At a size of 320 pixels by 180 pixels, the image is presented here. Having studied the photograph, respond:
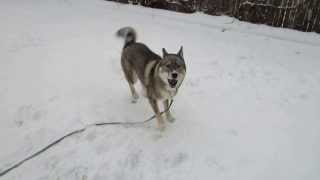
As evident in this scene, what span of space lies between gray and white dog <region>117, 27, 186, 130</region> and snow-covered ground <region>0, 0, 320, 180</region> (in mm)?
348

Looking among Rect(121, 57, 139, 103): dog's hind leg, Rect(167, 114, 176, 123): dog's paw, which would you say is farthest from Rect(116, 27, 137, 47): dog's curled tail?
Rect(167, 114, 176, 123): dog's paw

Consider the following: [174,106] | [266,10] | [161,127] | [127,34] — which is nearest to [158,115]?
[161,127]

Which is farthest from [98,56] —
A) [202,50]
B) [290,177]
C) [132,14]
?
[290,177]

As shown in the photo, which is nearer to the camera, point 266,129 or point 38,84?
point 266,129

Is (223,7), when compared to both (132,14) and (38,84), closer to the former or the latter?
(132,14)

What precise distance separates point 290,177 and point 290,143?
0.57 meters

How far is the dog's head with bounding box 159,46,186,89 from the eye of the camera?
11.8ft

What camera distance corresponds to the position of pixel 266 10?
7.85 metres

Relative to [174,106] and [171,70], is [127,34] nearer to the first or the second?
[174,106]

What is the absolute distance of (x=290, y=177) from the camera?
334 cm

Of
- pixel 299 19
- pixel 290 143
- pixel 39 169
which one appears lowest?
pixel 39 169

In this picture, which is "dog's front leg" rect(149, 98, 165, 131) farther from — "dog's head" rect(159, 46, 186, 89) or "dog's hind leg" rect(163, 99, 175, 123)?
"dog's head" rect(159, 46, 186, 89)

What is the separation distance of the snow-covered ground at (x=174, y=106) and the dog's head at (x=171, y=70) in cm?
73

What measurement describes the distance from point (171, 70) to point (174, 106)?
1102 mm
